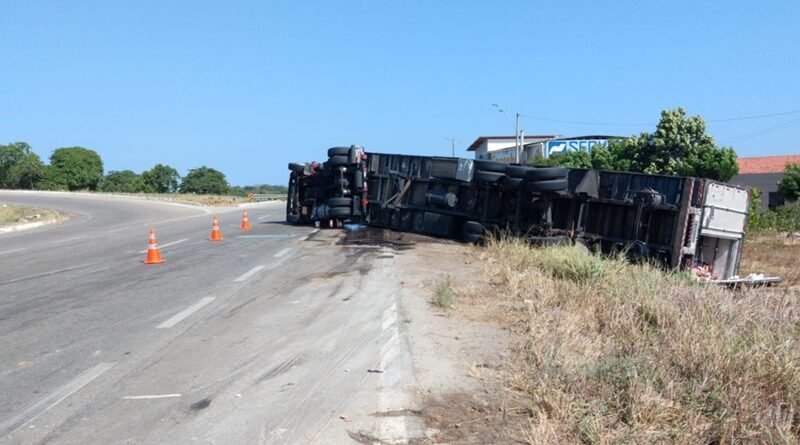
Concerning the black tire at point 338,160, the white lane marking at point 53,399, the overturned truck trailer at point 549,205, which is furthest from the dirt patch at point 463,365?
the black tire at point 338,160

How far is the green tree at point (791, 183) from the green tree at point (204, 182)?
315 ft

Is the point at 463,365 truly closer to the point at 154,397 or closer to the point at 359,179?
the point at 154,397

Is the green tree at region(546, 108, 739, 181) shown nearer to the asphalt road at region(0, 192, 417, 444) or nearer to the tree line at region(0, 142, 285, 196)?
the asphalt road at region(0, 192, 417, 444)

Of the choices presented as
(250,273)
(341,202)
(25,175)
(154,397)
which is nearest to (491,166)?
(341,202)

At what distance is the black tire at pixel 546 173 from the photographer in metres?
15.7

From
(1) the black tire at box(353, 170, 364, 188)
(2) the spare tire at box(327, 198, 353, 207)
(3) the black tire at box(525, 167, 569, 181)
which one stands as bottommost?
(2) the spare tire at box(327, 198, 353, 207)

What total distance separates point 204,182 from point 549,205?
379 ft

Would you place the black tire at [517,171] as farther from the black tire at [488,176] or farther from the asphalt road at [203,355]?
the asphalt road at [203,355]

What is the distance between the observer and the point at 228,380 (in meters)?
6.02

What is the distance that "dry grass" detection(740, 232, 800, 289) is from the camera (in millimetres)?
18406

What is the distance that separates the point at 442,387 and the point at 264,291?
5733 millimetres

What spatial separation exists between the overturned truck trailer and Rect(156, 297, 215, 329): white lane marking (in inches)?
309

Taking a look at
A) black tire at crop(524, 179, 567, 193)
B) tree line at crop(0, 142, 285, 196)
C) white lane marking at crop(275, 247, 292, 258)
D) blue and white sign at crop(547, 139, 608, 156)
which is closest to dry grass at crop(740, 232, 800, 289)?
black tire at crop(524, 179, 567, 193)

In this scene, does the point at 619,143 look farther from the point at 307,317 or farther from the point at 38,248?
the point at 307,317
